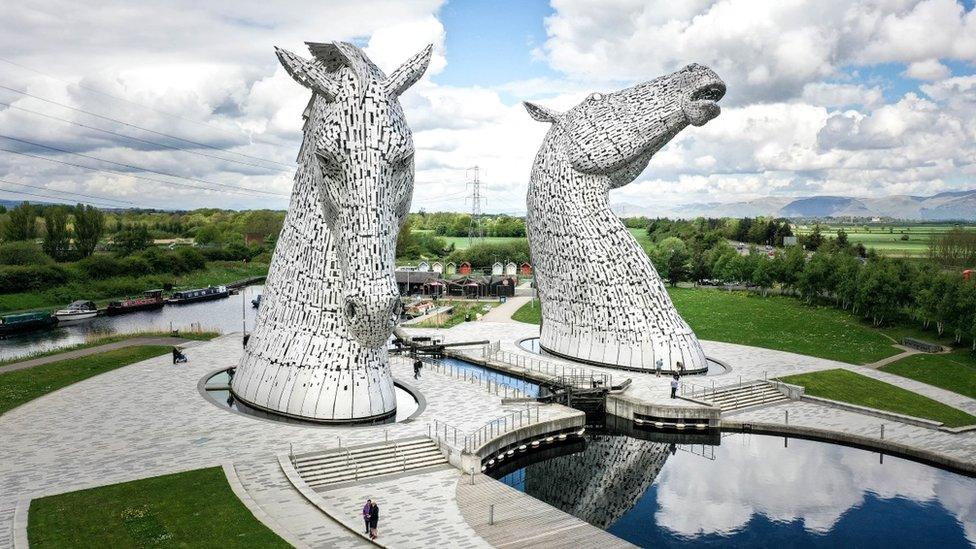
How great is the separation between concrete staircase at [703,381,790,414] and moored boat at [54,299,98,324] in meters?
52.0

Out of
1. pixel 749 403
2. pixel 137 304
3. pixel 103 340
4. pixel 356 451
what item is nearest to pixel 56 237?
pixel 137 304

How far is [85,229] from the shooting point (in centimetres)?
8238

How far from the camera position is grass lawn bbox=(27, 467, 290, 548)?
45.6 ft

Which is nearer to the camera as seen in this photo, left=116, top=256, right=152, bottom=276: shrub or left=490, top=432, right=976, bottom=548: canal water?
left=490, top=432, right=976, bottom=548: canal water

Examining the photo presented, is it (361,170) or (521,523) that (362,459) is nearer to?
(521,523)

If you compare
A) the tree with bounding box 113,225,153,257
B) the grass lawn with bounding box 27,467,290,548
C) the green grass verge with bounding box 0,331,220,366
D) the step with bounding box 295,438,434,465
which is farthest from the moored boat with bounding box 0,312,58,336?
the step with bounding box 295,438,434,465

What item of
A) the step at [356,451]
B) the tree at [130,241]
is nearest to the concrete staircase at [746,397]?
the step at [356,451]

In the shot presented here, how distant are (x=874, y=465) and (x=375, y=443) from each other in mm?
15136

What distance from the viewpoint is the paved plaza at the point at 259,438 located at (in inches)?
609

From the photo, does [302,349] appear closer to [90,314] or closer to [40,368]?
[40,368]

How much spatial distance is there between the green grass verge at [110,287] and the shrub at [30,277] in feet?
2.62

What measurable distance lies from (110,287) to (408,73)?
64.9 m

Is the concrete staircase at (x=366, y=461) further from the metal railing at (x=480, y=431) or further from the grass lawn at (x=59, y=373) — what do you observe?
the grass lawn at (x=59, y=373)

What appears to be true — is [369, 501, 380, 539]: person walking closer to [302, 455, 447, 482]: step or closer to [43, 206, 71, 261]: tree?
[302, 455, 447, 482]: step
